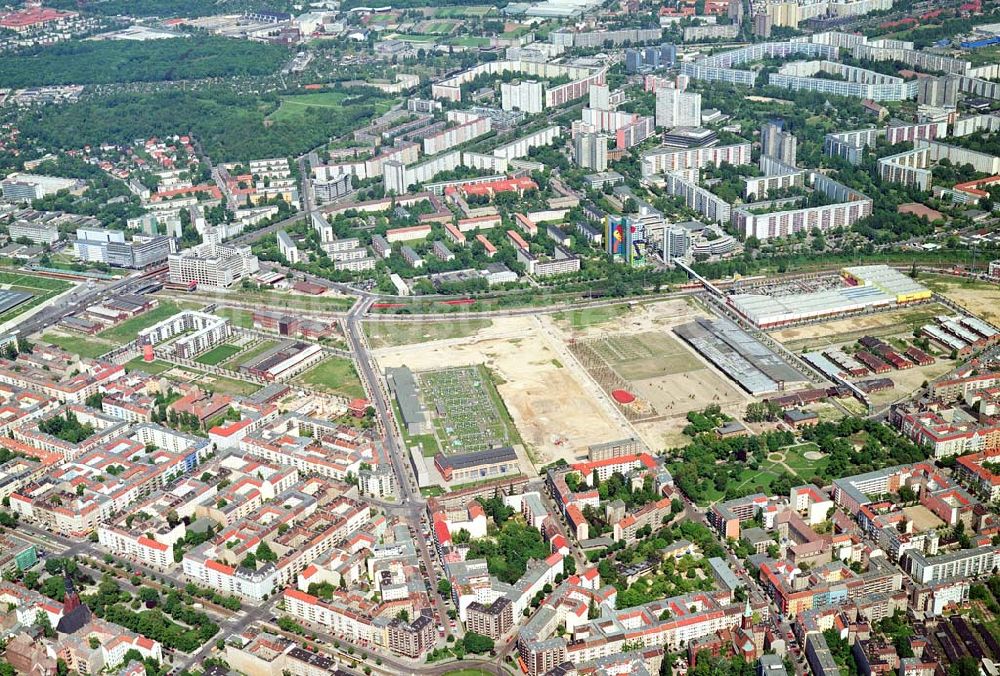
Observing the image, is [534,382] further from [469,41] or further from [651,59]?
[469,41]

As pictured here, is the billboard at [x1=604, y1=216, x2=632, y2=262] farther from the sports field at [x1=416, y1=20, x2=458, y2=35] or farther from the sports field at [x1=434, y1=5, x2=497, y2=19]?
the sports field at [x1=434, y1=5, x2=497, y2=19]

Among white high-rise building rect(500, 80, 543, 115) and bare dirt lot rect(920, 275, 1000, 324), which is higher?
Answer: white high-rise building rect(500, 80, 543, 115)

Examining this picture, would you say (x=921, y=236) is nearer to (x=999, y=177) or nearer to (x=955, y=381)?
(x=999, y=177)

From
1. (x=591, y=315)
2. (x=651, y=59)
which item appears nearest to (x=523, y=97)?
(x=651, y=59)

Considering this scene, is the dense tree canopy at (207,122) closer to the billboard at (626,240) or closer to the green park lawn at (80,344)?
the billboard at (626,240)

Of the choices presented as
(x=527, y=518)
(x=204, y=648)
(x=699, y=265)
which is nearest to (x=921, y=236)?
(x=699, y=265)

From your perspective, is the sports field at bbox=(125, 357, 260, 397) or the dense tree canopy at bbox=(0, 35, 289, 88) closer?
the sports field at bbox=(125, 357, 260, 397)

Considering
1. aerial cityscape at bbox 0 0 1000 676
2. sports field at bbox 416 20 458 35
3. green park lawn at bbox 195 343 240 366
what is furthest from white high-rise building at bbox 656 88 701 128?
green park lawn at bbox 195 343 240 366
